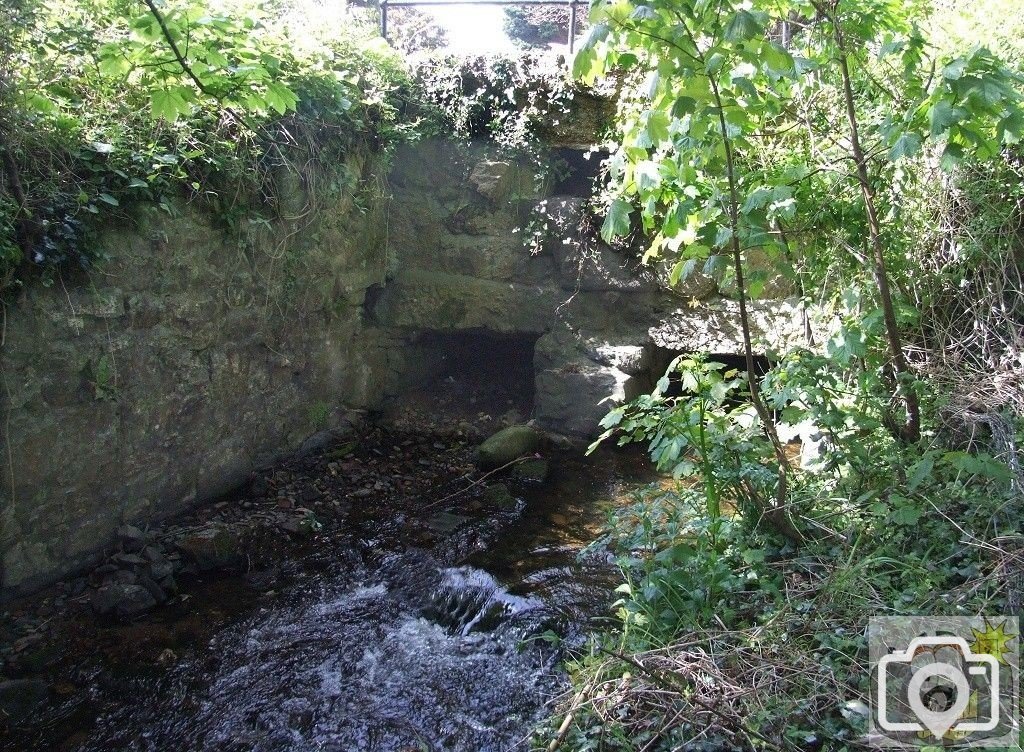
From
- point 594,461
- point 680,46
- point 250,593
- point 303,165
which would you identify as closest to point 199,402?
point 250,593

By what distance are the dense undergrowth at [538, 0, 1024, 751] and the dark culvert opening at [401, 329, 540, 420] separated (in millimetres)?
2632

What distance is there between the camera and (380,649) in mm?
3346

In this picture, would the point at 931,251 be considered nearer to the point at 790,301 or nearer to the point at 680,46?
the point at 790,301

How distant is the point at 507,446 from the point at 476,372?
1.59 m

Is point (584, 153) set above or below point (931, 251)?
above

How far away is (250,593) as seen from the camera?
12.5ft

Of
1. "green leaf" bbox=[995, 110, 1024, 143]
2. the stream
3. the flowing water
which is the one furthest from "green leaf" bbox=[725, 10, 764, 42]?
the stream

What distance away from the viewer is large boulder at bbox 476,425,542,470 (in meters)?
5.30

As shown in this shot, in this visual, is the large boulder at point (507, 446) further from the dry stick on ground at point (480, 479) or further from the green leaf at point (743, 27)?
the green leaf at point (743, 27)

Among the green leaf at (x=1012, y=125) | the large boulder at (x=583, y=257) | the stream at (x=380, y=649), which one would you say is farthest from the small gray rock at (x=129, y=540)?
the green leaf at (x=1012, y=125)

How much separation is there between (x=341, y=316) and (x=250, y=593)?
245 cm

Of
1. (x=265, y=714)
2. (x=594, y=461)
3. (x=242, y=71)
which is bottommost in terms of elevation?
(x=265, y=714)

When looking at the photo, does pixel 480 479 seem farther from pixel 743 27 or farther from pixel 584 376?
pixel 743 27

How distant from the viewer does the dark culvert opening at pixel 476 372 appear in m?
6.43
